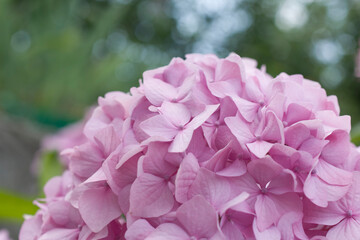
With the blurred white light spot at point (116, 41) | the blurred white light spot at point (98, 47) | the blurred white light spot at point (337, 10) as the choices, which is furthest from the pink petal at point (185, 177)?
the blurred white light spot at point (337, 10)

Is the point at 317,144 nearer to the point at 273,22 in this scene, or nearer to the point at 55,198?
the point at 55,198

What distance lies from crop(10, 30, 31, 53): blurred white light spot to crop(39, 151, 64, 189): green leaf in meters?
1.24

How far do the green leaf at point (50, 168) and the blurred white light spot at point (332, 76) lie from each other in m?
3.43

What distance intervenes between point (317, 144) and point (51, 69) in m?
1.81

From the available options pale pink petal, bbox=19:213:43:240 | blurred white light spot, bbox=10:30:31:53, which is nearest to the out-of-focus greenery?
blurred white light spot, bbox=10:30:31:53

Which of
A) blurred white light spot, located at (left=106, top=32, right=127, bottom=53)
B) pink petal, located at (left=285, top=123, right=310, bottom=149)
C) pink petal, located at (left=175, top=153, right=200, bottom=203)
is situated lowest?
pink petal, located at (left=285, top=123, right=310, bottom=149)

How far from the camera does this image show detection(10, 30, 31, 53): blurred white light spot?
79.0 inches

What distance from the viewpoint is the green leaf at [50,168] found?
764 millimetres

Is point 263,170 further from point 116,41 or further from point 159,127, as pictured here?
point 116,41

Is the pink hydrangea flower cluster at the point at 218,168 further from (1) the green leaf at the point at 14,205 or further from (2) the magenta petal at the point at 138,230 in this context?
(1) the green leaf at the point at 14,205

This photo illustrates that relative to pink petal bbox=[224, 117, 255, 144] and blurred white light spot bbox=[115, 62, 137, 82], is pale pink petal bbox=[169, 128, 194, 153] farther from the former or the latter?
blurred white light spot bbox=[115, 62, 137, 82]

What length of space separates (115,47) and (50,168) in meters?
3.66

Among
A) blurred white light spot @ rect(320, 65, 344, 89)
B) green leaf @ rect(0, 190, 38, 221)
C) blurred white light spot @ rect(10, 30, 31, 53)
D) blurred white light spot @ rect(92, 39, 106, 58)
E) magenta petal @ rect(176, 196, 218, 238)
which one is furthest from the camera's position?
blurred white light spot @ rect(320, 65, 344, 89)

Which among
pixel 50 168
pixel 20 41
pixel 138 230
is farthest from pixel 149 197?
pixel 20 41
